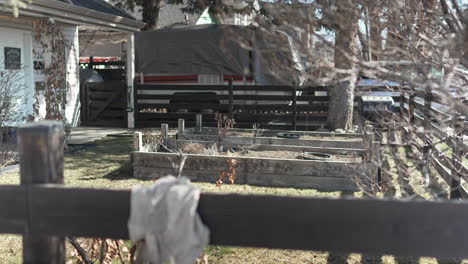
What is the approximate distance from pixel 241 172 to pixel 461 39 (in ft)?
17.0

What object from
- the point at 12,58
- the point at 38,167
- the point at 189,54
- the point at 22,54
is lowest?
the point at 38,167

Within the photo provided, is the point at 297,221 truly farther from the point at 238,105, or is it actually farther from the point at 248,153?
the point at 238,105

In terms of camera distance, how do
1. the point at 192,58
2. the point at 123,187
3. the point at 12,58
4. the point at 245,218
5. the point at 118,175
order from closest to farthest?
the point at 245,218 → the point at 123,187 → the point at 118,175 → the point at 12,58 → the point at 192,58

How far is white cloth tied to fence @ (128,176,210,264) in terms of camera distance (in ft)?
6.25

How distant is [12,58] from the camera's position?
11.5 meters

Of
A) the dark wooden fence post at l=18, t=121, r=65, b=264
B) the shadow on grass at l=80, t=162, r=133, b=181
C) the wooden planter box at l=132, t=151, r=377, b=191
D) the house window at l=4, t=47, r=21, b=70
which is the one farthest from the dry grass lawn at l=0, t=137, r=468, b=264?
the dark wooden fence post at l=18, t=121, r=65, b=264

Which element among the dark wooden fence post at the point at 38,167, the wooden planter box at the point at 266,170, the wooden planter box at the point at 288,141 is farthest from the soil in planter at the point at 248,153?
the dark wooden fence post at the point at 38,167

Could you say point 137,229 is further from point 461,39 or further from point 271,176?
point 271,176

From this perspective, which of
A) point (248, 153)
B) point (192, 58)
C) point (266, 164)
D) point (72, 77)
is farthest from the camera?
point (192, 58)

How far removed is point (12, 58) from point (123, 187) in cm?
599

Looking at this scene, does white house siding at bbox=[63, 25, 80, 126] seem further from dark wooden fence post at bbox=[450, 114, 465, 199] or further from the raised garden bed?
dark wooden fence post at bbox=[450, 114, 465, 199]

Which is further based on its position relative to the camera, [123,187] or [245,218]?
[123,187]

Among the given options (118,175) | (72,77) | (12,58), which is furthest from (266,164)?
(72,77)


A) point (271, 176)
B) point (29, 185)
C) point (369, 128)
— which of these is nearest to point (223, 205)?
point (29, 185)
